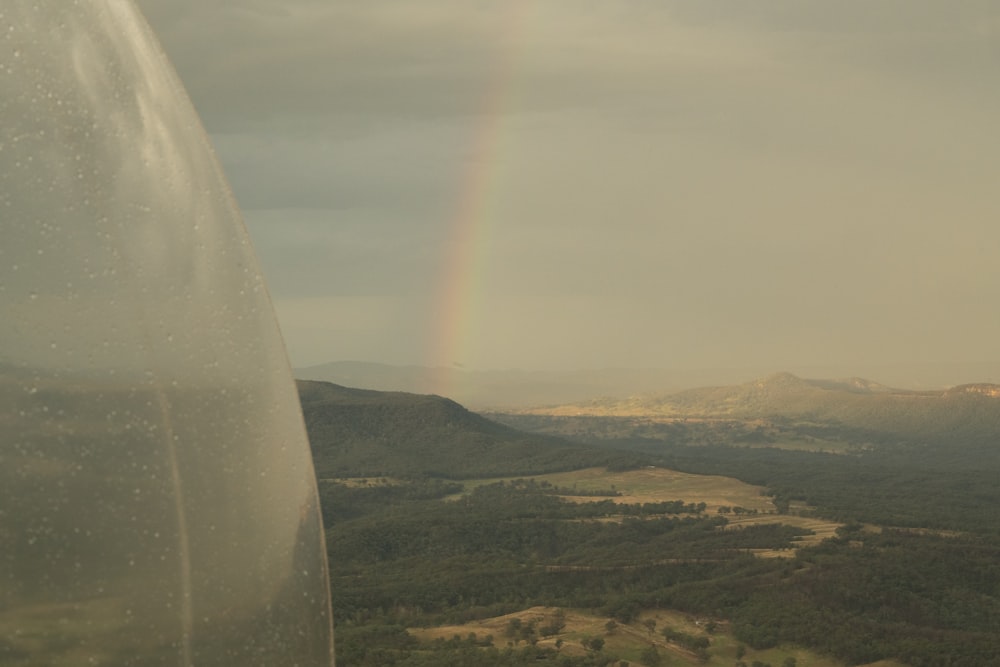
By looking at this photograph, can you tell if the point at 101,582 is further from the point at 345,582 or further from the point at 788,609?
the point at 345,582

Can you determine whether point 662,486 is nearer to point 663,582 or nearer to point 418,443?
point 418,443

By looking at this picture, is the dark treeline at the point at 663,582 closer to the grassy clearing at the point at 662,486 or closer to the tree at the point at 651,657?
the tree at the point at 651,657

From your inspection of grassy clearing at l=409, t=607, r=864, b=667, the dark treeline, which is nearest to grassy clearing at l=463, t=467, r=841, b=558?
the dark treeline

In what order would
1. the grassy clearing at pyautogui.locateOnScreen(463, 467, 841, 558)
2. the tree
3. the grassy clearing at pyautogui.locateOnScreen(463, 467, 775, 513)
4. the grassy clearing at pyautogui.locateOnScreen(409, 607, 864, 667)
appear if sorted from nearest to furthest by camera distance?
the tree, the grassy clearing at pyautogui.locateOnScreen(409, 607, 864, 667), the grassy clearing at pyautogui.locateOnScreen(463, 467, 841, 558), the grassy clearing at pyautogui.locateOnScreen(463, 467, 775, 513)

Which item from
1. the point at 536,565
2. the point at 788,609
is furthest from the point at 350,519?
the point at 788,609

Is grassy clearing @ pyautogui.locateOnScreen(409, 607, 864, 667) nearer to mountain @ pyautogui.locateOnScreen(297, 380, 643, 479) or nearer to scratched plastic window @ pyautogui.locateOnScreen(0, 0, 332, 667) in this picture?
scratched plastic window @ pyautogui.locateOnScreen(0, 0, 332, 667)

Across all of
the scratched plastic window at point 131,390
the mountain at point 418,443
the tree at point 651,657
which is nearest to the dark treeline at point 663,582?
the tree at point 651,657
